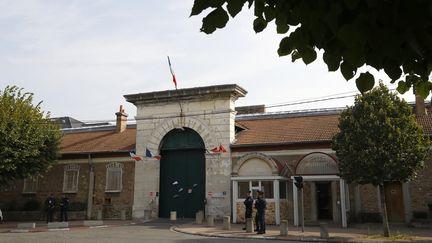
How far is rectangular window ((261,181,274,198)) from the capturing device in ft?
76.3

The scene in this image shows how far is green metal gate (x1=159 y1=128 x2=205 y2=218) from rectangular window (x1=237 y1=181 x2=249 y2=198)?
10.2 ft

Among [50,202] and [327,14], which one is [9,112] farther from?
[327,14]

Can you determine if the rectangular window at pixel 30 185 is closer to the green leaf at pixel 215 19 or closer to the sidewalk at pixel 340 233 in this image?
the sidewalk at pixel 340 233

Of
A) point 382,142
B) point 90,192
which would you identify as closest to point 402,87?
point 382,142

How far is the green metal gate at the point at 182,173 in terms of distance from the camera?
2670 cm

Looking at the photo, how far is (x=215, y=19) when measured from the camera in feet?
11.2

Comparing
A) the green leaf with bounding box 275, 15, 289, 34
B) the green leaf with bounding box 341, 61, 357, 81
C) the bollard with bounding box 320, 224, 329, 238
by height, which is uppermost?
the green leaf with bounding box 275, 15, 289, 34

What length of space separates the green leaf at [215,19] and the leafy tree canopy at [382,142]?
15.2m

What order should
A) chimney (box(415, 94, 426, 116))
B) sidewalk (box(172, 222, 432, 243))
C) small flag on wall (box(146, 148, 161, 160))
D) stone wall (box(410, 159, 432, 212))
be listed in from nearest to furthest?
sidewalk (box(172, 222, 432, 243)) → stone wall (box(410, 159, 432, 212)) → chimney (box(415, 94, 426, 116)) → small flag on wall (box(146, 148, 161, 160))

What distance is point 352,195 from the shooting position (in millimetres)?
22875

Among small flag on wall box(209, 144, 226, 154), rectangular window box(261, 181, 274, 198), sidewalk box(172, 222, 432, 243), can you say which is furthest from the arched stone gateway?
sidewalk box(172, 222, 432, 243)

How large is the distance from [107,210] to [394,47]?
88.1ft

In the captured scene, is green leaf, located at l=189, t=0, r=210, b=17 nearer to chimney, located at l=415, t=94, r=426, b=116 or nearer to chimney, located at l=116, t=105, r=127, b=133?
chimney, located at l=415, t=94, r=426, b=116

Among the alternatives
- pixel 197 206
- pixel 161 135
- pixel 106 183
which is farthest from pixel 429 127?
pixel 106 183
